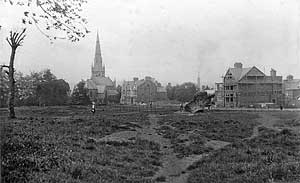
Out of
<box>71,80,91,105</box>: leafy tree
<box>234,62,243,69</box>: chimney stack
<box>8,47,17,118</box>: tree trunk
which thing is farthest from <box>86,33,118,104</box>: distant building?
<box>234,62,243,69</box>: chimney stack

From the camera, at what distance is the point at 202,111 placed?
3291 cm

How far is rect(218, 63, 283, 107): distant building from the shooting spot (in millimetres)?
19250

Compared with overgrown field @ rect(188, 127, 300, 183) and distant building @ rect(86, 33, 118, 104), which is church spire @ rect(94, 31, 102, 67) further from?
overgrown field @ rect(188, 127, 300, 183)

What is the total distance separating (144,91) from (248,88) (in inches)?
302

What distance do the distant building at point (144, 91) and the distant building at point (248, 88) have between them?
5468mm

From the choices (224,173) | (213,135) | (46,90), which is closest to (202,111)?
(213,135)

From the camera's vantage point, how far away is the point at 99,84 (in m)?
18.1

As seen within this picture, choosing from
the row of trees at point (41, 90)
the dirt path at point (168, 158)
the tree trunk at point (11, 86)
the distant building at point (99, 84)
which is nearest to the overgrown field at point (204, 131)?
the dirt path at point (168, 158)

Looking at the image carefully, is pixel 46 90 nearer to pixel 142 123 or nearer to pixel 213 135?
pixel 142 123

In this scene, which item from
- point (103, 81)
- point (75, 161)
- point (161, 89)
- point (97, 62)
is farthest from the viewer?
point (161, 89)

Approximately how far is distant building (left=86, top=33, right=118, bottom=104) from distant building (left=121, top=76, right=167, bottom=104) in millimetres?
760

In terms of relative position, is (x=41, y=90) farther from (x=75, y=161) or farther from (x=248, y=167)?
(x=248, y=167)

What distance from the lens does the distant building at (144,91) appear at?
18.1 metres

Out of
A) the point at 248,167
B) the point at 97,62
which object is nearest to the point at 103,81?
the point at 97,62
